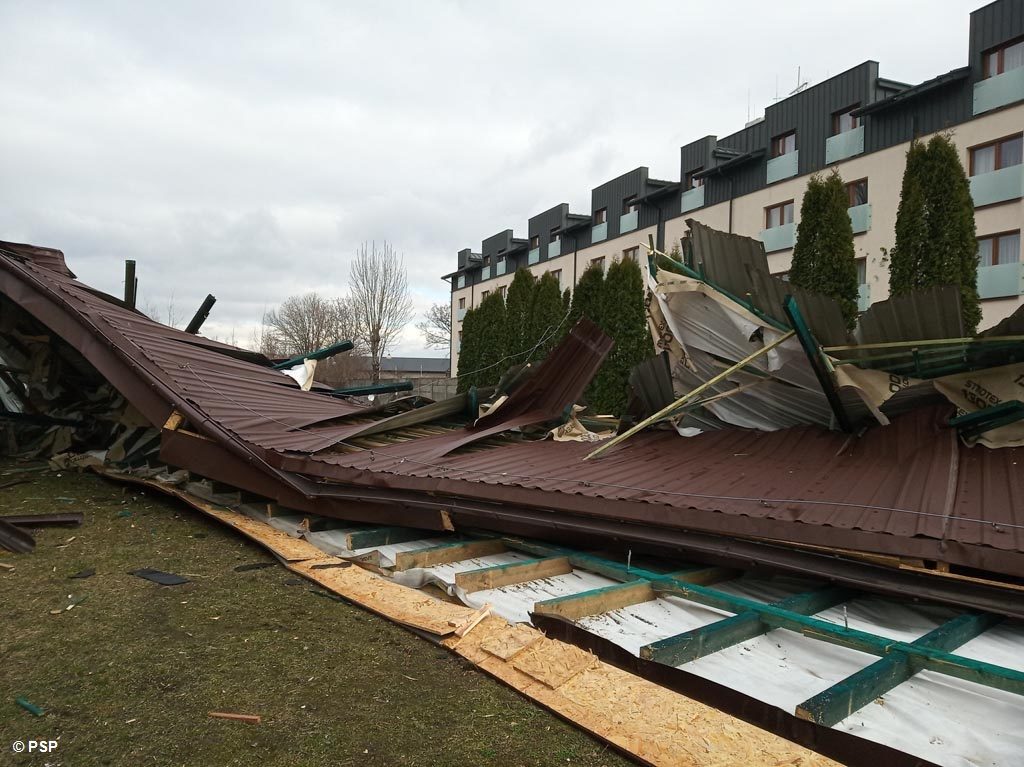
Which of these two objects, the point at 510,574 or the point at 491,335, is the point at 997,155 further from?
the point at 510,574

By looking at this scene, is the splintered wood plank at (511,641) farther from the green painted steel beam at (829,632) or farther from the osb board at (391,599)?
the green painted steel beam at (829,632)

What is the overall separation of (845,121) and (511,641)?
67.7 feet

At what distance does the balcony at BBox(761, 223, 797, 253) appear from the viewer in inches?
802


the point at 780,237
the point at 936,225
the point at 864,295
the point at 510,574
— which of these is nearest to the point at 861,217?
the point at 864,295

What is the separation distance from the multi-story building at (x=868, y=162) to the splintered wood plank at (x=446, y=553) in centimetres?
1072

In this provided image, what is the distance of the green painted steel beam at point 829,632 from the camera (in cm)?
244

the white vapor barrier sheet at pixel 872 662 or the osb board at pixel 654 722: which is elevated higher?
the white vapor barrier sheet at pixel 872 662

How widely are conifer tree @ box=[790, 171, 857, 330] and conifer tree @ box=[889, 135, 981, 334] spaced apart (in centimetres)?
123

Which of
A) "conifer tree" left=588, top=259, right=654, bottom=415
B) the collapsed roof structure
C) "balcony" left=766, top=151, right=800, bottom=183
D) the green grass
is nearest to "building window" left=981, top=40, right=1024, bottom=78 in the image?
"balcony" left=766, top=151, right=800, bottom=183

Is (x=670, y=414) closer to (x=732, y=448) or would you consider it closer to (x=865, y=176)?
(x=732, y=448)

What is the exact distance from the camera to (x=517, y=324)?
23484 mm

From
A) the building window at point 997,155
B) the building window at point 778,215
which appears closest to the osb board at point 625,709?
the building window at point 997,155

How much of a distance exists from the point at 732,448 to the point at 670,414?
70 centimetres

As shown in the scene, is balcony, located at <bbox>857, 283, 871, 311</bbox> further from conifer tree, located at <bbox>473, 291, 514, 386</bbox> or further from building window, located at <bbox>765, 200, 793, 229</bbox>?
conifer tree, located at <bbox>473, 291, 514, 386</bbox>
